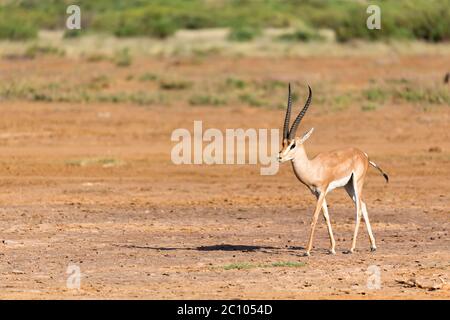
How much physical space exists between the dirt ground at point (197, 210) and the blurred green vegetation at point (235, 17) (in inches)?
582

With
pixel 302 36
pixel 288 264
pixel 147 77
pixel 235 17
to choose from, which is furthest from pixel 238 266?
pixel 235 17

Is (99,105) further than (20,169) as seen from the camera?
Yes

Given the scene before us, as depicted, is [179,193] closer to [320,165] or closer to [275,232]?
[275,232]

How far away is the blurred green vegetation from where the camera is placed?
40.3 m

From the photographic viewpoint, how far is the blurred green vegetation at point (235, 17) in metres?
40.3

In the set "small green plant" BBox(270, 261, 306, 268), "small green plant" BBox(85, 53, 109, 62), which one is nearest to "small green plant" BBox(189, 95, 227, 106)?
"small green plant" BBox(85, 53, 109, 62)

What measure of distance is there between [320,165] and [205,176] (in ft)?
23.9

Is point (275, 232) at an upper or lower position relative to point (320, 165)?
lower

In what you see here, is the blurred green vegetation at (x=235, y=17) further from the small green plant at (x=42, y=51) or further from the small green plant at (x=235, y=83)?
the small green plant at (x=235, y=83)

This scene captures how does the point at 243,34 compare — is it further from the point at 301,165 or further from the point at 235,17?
the point at 301,165

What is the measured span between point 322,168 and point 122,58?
26005 millimetres

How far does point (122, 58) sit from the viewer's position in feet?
120

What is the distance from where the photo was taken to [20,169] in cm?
1908
